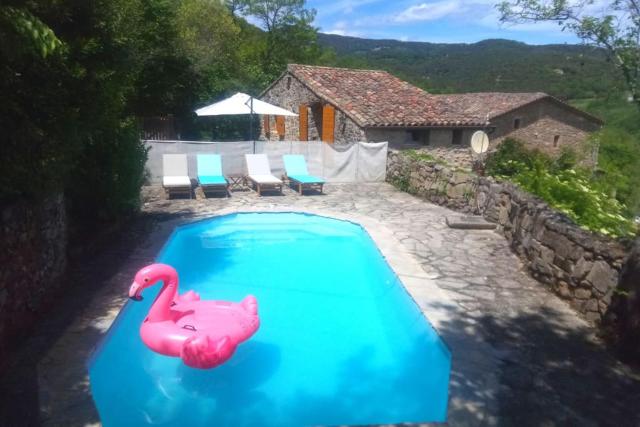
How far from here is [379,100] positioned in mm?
18359

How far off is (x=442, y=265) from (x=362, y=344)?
213 cm

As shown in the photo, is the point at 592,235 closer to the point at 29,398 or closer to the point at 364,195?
the point at 29,398

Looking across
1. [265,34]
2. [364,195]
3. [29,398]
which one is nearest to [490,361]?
[29,398]

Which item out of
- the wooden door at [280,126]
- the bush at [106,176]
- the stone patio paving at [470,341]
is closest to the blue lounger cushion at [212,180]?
the stone patio paving at [470,341]

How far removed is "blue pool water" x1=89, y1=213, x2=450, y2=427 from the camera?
13.2ft

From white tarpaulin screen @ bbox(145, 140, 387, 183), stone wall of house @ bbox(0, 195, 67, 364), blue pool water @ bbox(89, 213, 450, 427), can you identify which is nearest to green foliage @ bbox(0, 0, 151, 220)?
stone wall of house @ bbox(0, 195, 67, 364)

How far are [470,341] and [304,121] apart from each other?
670 inches

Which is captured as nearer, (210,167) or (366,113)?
(210,167)

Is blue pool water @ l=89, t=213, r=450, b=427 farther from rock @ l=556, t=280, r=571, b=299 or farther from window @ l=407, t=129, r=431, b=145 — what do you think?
window @ l=407, t=129, r=431, b=145

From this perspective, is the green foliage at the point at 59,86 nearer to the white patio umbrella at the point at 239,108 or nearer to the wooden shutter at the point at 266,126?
the white patio umbrella at the point at 239,108

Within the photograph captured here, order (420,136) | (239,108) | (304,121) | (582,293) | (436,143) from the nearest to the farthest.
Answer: (582,293)
(239,108)
(420,136)
(436,143)
(304,121)

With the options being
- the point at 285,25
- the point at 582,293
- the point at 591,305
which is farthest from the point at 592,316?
the point at 285,25

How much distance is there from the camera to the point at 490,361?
13.8 feet

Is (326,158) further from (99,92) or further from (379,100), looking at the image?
(99,92)
